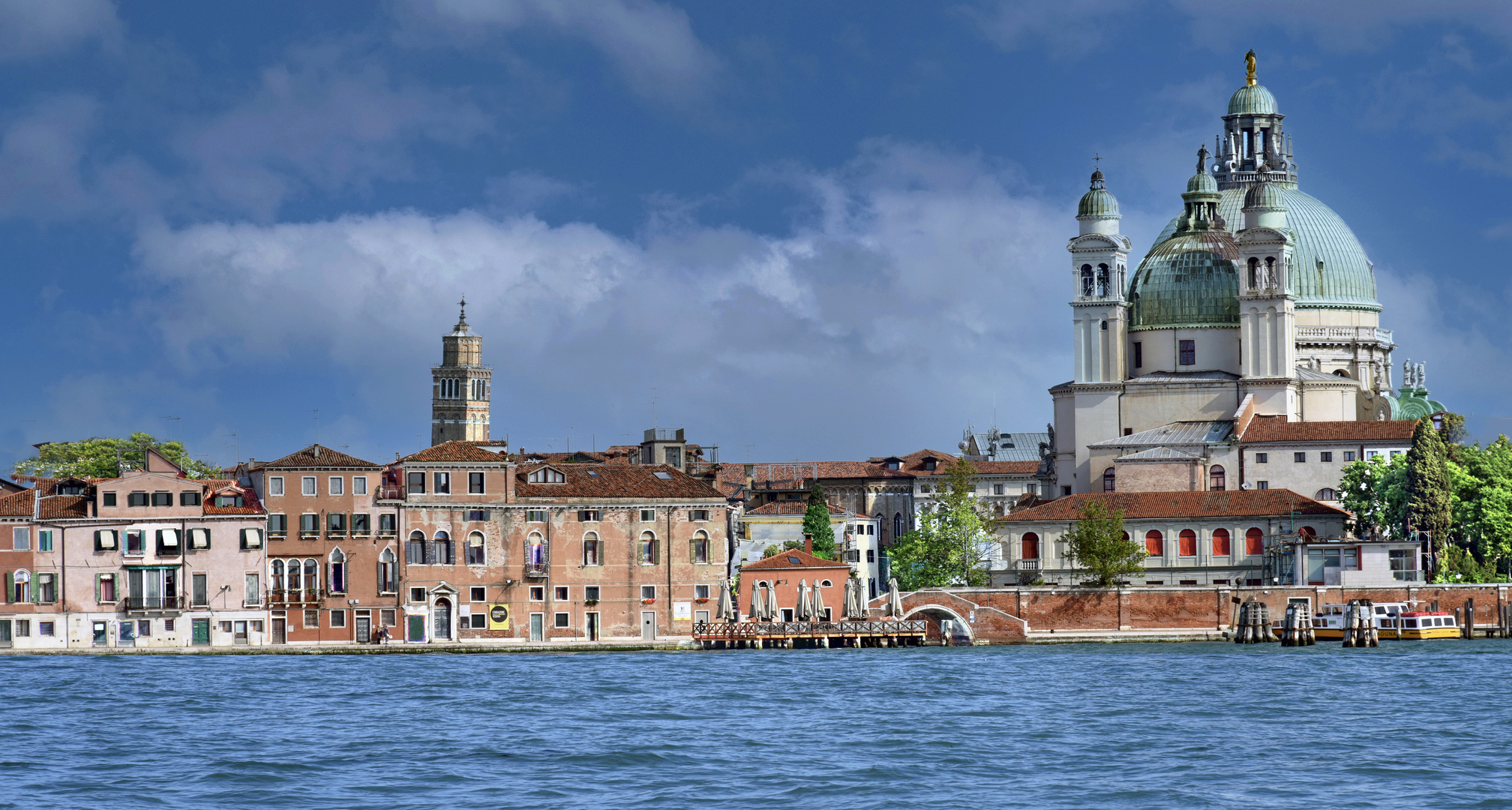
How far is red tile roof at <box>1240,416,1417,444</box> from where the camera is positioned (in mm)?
81625

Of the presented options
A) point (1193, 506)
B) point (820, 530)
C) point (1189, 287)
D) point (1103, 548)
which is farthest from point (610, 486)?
point (1189, 287)

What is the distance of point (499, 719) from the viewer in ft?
153

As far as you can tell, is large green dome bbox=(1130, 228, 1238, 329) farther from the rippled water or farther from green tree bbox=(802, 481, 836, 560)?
the rippled water

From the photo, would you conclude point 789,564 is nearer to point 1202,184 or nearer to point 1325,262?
point 1202,184

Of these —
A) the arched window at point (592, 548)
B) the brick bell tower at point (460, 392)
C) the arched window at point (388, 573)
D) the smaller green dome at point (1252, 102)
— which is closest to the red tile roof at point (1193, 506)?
the arched window at point (592, 548)

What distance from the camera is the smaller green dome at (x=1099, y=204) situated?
9125cm

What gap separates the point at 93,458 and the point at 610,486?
2799 centimetres

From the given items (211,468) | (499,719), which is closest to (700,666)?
(499,719)

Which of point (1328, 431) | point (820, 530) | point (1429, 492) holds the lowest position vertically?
point (820, 530)

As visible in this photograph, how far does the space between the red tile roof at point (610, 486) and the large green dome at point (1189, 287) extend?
2654 centimetres

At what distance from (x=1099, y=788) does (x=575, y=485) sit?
3642cm

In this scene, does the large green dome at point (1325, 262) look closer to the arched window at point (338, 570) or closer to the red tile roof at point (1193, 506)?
the red tile roof at point (1193, 506)

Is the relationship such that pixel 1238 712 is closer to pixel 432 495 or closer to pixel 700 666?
pixel 700 666

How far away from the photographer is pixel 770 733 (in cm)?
4419
